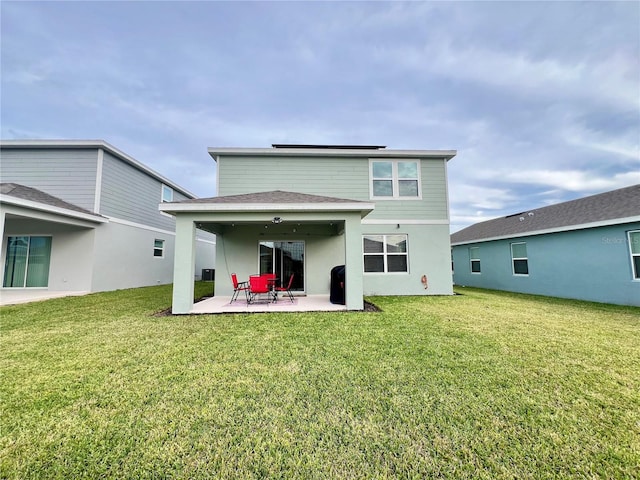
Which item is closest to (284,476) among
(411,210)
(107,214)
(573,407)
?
(573,407)

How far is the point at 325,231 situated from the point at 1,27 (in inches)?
623

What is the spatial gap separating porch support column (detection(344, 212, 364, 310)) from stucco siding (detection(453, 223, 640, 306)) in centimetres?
887

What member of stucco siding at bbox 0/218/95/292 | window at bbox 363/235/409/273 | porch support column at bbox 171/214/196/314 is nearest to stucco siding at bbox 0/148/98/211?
stucco siding at bbox 0/218/95/292

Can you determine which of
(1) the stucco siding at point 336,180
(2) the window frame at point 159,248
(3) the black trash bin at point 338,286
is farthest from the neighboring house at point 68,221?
(3) the black trash bin at point 338,286

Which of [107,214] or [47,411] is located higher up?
[107,214]

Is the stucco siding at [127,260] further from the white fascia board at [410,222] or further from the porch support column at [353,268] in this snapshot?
the white fascia board at [410,222]

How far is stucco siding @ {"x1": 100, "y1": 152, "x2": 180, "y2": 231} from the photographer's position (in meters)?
11.3

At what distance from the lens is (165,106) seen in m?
16.8

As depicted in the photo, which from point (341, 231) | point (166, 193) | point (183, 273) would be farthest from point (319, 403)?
point (166, 193)

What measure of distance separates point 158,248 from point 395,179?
530 inches

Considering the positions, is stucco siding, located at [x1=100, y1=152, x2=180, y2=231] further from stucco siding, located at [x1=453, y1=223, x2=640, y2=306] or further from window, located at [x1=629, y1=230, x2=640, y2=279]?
window, located at [x1=629, y1=230, x2=640, y2=279]

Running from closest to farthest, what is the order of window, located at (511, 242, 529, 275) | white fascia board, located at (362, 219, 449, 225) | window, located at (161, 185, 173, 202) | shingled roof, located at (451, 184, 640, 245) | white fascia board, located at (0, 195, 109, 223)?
white fascia board, located at (0, 195, 109, 223) → shingled roof, located at (451, 184, 640, 245) → white fascia board, located at (362, 219, 449, 225) → window, located at (511, 242, 529, 275) → window, located at (161, 185, 173, 202)

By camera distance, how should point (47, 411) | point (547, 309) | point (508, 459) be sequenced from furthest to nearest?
point (547, 309) < point (47, 411) < point (508, 459)

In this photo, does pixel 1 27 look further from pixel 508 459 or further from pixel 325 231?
pixel 508 459
